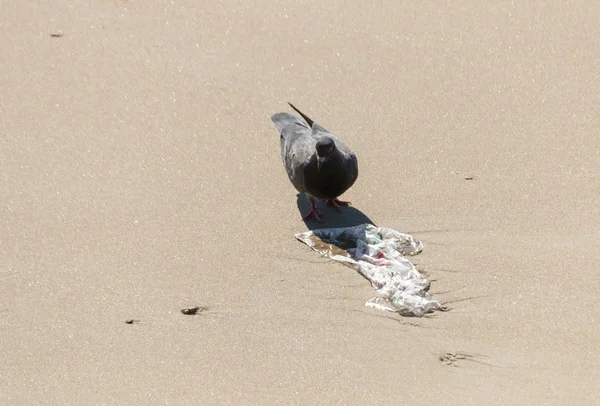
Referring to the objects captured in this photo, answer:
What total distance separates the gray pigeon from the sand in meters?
0.19

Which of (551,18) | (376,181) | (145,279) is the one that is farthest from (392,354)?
(551,18)

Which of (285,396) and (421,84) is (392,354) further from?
(421,84)

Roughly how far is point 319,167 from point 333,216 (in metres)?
0.39

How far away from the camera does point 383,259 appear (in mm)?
5336

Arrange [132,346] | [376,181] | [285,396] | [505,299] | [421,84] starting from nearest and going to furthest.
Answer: [285,396] < [132,346] < [505,299] < [376,181] < [421,84]

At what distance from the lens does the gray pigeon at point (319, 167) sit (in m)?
5.73

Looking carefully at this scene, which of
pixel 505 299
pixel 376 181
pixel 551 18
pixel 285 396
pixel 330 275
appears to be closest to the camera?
pixel 285 396

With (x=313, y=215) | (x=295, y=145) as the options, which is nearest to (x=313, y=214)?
(x=313, y=215)

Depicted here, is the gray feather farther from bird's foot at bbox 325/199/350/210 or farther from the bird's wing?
bird's foot at bbox 325/199/350/210

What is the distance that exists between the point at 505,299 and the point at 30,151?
3249 mm

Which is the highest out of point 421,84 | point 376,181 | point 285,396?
point 421,84

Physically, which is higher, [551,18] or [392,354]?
[551,18]

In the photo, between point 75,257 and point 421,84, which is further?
point 421,84

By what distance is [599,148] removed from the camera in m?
6.36
